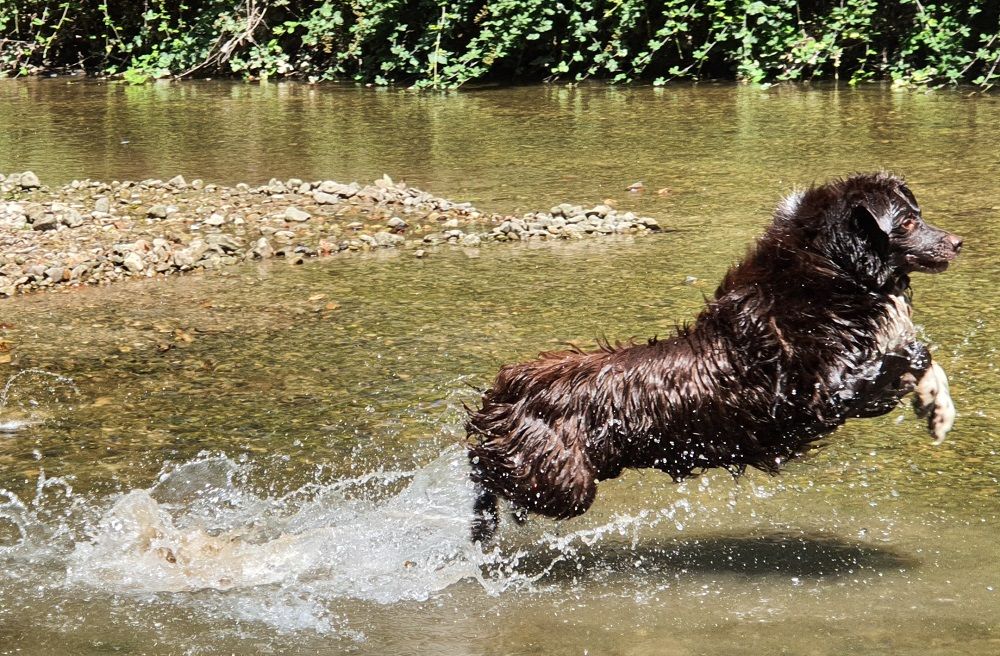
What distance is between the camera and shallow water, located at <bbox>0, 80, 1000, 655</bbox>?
3875mm

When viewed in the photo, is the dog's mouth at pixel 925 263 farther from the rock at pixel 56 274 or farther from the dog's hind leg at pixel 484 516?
the rock at pixel 56 274

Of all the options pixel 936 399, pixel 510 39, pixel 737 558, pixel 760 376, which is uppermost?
pixel 510 39

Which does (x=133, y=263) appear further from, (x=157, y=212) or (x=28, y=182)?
(x=28, y=182)

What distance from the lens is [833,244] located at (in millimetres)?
3980

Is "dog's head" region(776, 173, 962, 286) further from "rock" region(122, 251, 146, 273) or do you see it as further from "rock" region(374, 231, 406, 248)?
"rock" region(122, 251, 146, 273)

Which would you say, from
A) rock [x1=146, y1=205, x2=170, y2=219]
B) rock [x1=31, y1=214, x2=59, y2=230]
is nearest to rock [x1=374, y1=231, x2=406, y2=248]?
rock [x1=146, y1=205, x2=170, y2=219]

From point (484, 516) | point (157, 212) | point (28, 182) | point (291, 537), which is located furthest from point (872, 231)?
point (28, 182)

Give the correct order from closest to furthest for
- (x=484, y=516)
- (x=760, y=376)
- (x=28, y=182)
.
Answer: (x=760, y=376), (x=484, y=516), (x=28, y=182)

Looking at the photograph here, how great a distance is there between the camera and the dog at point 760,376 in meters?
3.92

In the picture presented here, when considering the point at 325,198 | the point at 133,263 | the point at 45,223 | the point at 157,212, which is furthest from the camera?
the point at 325,198

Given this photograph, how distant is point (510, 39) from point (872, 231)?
12.3 meters

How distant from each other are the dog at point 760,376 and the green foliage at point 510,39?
1019cm

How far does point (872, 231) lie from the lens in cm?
398

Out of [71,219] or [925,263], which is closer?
[925,263]
